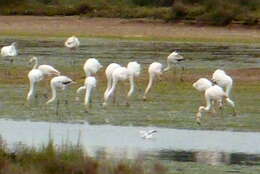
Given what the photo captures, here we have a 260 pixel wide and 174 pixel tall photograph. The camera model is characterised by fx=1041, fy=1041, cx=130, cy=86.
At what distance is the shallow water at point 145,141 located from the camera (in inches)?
619

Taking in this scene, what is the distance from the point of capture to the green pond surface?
20.0 m

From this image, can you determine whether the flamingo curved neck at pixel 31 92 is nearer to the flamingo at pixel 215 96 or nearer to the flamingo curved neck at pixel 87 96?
the flamingo curved neck at pixel 87 96

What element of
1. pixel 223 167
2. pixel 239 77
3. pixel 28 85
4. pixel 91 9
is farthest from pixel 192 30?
pixel 223 167

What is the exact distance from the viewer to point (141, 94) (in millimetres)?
23984

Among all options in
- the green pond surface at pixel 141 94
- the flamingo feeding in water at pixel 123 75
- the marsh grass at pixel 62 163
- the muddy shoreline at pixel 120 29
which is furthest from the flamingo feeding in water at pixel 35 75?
the muddy shoreline at pixel 120 29

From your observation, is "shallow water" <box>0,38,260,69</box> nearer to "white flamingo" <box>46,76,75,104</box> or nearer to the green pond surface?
the green pond surface

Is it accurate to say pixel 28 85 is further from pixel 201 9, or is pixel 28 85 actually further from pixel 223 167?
pixel 201 9

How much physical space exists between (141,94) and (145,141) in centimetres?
668

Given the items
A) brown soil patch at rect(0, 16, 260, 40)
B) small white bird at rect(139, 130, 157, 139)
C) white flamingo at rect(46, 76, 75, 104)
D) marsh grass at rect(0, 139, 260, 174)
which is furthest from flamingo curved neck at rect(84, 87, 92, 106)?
brown soil patch at rect(0, 16, 260, 40)

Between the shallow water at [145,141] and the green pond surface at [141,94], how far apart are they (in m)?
0.71

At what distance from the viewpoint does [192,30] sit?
46.7 meters

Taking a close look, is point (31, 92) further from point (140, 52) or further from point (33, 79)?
point (140, 52)

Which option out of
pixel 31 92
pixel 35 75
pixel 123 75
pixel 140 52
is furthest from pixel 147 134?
pixel 140 52

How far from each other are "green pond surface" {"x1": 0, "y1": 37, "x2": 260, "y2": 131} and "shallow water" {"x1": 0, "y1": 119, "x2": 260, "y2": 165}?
2.32 ft
